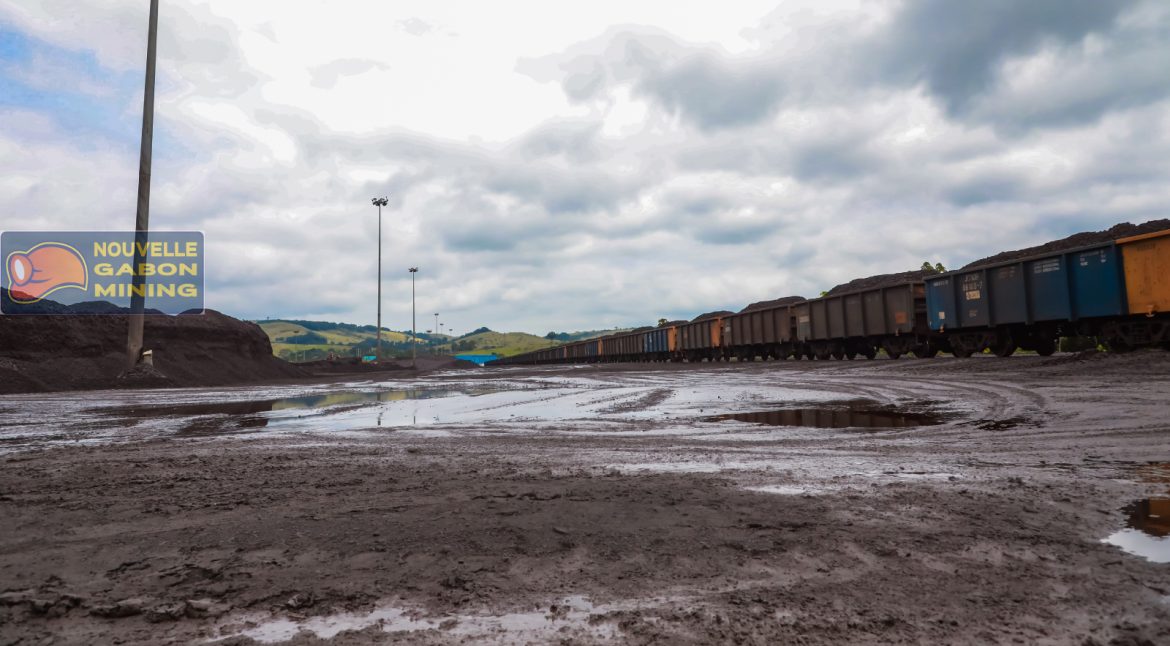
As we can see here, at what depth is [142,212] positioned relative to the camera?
2402cm

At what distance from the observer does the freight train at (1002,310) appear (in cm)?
1568

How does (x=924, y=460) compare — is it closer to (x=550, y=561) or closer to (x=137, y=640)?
(x=550, y=561)

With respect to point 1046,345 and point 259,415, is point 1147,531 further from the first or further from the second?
point 1046,345

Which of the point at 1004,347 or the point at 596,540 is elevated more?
the point at 1004,347

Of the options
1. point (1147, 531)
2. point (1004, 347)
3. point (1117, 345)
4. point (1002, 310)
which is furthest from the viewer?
point (1004, 347)

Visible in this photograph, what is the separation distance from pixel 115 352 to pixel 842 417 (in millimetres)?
30271

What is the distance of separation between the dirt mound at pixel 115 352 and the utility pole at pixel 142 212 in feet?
4.67

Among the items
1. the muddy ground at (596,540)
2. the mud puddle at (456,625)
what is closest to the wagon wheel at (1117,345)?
the muddy ground at (596,540)

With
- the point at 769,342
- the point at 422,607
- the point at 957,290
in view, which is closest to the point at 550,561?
the point at 422,607

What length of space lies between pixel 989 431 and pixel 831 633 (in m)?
5.75

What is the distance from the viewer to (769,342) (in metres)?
35.1

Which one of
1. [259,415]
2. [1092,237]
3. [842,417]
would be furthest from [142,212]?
[1092,237]

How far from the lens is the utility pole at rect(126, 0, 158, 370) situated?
23125mm

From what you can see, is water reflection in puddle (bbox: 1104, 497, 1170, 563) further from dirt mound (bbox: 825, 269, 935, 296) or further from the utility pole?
dirt mound (bbox: 825, 269, 935, 296)
